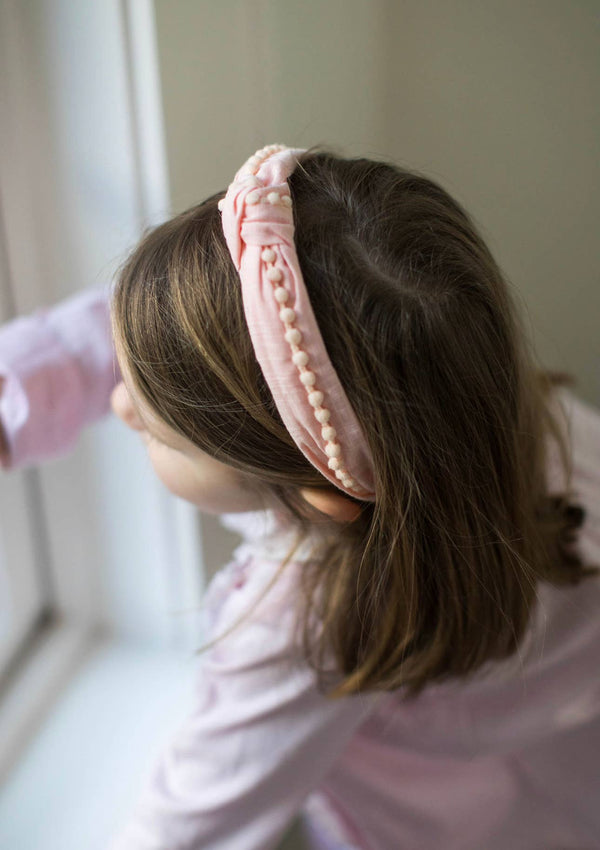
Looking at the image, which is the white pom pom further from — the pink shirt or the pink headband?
the pink shirt

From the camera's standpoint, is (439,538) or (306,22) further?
(306,22)

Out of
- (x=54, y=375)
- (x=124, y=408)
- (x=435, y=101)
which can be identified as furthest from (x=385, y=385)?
(x=435, y=101)

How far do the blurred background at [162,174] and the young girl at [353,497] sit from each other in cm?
10

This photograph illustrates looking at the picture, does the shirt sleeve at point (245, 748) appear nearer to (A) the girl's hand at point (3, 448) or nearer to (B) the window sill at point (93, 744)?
(B) the window sill at point (93, 744)

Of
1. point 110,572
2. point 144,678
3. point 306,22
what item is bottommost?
point 144,678

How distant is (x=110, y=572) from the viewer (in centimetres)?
89

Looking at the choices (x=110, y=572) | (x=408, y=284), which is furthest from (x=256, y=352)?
(x=110, y=572)

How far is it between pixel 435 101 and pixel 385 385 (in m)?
0.52

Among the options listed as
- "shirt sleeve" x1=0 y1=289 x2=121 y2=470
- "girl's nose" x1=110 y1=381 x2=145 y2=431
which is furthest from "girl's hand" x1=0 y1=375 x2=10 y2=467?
"girl's nose" x1=110 y1=381 x2=145 y2=431

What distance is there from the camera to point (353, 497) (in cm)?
53

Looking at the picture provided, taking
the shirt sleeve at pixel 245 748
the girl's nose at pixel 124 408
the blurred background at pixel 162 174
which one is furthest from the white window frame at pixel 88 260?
the shirt sleeve at pixel 245 748

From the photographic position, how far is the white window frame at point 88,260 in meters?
0.65

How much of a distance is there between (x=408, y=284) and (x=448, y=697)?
16.3 inches

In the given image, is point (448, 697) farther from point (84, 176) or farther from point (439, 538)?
point (84, 176)
